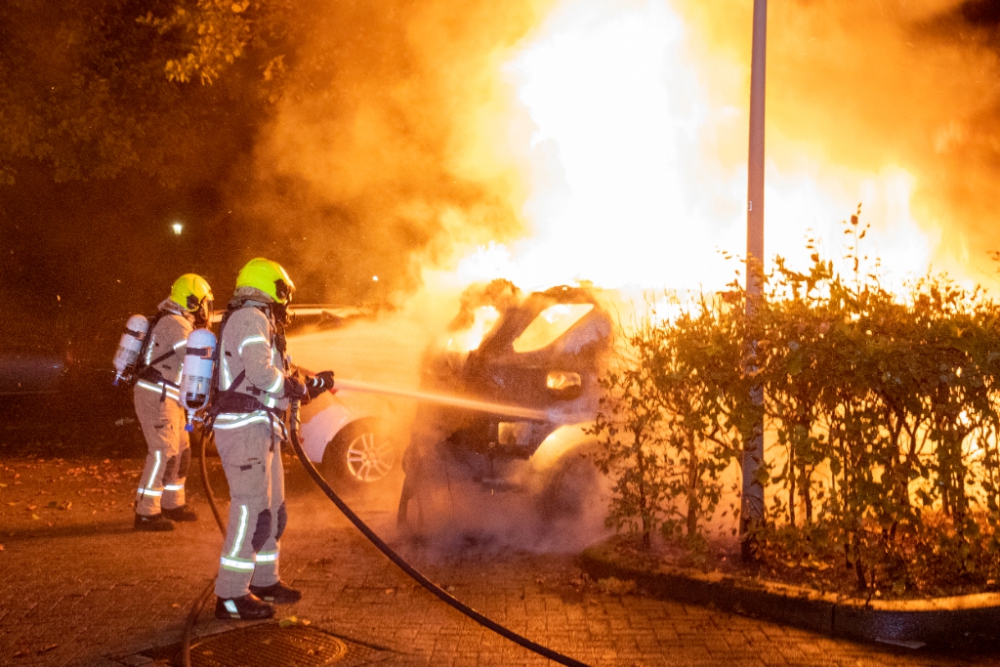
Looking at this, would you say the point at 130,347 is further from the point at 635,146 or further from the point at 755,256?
the point at 635,146

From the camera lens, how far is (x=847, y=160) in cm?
1253

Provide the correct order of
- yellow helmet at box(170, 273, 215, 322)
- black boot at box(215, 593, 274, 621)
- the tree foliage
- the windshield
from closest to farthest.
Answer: black boot at box(215, 593, 274, 621) < the windshield < yellow helmet at box(170, 273, 215, 322) < the tree foliage

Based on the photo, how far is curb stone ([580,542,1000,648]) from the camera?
5215mm

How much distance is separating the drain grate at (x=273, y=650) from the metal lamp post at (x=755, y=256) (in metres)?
2.48

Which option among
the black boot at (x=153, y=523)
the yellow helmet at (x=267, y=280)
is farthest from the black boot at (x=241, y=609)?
the black boot at (x=153, y=523)

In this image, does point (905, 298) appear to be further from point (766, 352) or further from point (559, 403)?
point (559, 403)

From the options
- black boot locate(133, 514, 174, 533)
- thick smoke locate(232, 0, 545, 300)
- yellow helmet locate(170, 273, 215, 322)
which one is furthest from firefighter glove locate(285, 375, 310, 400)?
thick smoke locate(232, 0, 545, 300)

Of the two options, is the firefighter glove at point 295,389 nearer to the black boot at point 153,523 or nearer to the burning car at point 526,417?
the burning car at point 526,417

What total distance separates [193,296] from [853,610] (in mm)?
5336

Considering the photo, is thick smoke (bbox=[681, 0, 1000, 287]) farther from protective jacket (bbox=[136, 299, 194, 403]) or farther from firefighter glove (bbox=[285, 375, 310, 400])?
firefighter glove (bbox=[285, 375, 310, 400])

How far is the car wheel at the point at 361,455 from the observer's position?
8773 mm

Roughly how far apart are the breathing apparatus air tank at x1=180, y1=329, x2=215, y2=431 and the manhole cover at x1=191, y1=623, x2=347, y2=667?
4.65 feet

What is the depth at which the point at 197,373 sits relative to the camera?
19.7ft

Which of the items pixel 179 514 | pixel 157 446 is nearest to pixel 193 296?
pixel 157 446
